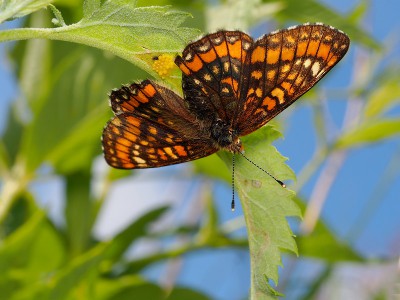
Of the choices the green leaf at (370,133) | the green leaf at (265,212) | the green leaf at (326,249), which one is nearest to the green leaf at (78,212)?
the green leaf at (326,249)

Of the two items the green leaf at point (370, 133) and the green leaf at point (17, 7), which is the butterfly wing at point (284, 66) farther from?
the green leaf at point (370, 133)

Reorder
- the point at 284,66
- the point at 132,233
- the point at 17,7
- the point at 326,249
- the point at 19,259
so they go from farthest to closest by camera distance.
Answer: the point at 326,249, the point at 132,233, the point at 19,259, the point at 284,66, the point at 17,7

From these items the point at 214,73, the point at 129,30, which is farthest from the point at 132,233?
the point at 129,30

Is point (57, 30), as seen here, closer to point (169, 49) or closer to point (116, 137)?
point (169, 49)

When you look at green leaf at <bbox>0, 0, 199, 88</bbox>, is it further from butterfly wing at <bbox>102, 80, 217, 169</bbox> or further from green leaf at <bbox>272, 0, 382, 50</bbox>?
green leaf at <bbox>272, 0, 382, 50</bbox>

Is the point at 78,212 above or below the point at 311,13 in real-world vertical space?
below

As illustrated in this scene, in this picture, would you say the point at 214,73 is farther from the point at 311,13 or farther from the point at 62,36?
the point at 311,13

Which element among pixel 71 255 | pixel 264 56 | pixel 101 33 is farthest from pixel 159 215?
pixel 101 33
